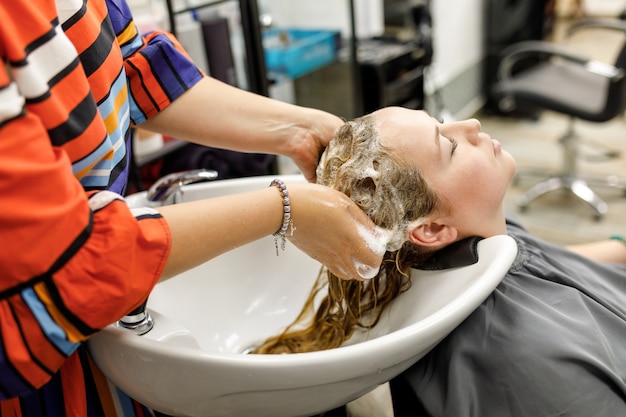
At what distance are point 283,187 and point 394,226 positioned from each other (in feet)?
1.01

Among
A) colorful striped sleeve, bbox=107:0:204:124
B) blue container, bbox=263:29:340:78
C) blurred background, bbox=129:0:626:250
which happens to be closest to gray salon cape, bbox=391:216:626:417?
colorful striped sleeve, bbox=107:0:204:124

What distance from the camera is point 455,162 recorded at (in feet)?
3.59

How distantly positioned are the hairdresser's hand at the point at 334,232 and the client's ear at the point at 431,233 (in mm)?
130

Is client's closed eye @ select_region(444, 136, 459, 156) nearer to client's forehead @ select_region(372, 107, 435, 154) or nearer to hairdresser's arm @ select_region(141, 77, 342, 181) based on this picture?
client's forehead @ select_region(372, 107, 435, 154)

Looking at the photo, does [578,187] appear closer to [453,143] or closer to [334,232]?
[453,143]

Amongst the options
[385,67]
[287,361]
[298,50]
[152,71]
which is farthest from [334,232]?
[385,67]

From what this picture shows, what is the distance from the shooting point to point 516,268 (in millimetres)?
1140

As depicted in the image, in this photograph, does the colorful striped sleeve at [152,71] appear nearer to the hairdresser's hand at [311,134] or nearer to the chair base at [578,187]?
the hairdresser's hand at [311,134]

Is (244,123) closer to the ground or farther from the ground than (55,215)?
closer to the ground

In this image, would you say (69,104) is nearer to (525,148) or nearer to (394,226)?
(394,226)

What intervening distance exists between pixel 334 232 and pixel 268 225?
0.40ft

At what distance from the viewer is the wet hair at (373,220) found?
41.3 inches

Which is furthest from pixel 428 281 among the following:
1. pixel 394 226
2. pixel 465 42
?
pixel 465 42

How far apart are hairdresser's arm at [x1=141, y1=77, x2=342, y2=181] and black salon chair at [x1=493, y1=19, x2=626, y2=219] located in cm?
189
